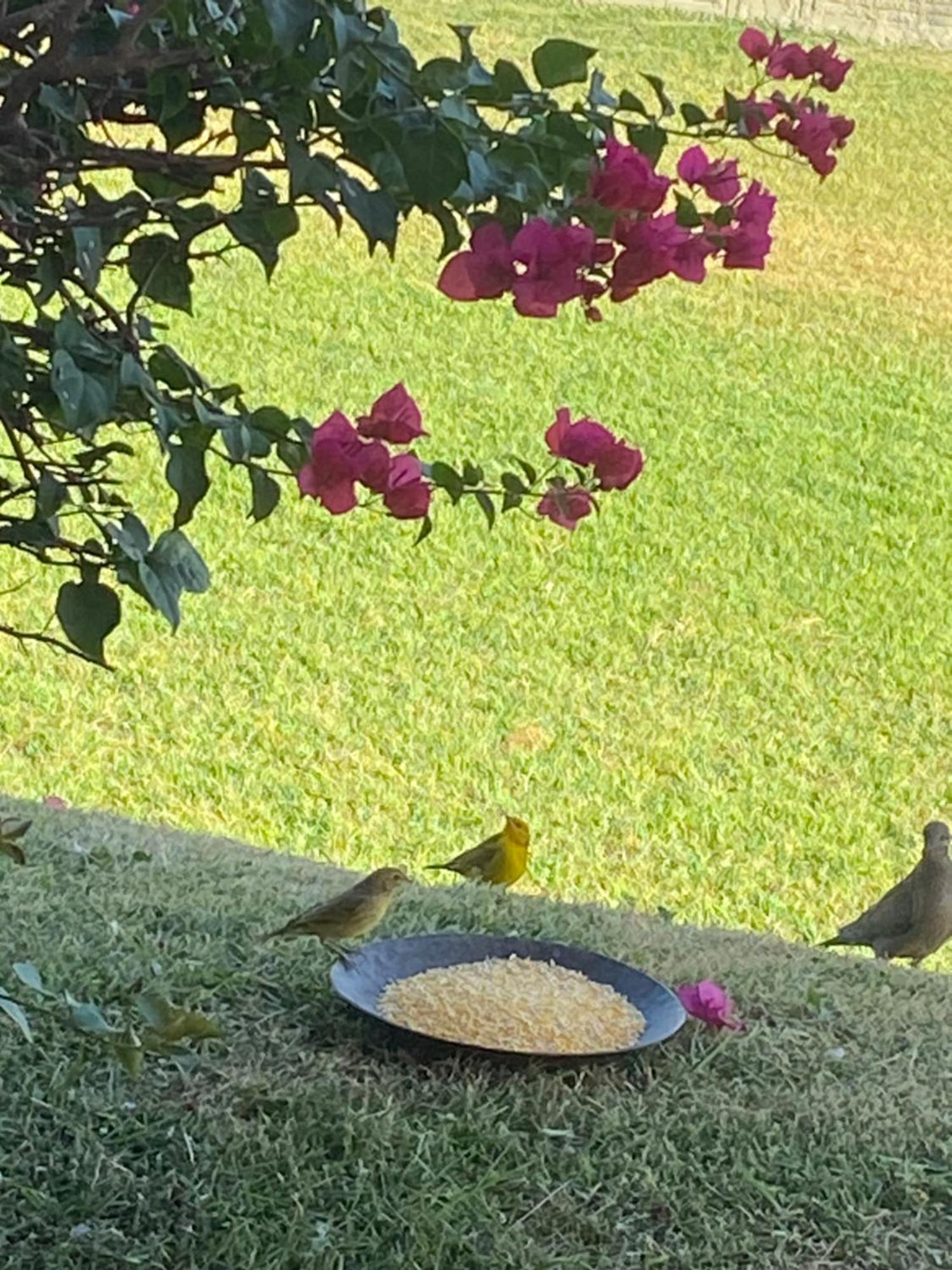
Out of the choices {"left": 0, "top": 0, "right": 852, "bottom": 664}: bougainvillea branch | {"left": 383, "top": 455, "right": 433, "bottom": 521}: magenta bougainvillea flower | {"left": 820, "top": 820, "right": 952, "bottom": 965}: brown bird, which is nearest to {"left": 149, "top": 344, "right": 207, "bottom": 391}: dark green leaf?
{"left": 0, "top": 0, "right": 852, "bottom": 664}: bougainvillea branch

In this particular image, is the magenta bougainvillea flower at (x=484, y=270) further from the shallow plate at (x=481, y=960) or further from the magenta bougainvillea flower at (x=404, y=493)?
the shallow plate at (x=481, y=960)

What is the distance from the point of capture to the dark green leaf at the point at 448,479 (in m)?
1.44

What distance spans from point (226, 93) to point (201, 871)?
5.67 feet

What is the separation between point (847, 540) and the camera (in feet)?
23.7

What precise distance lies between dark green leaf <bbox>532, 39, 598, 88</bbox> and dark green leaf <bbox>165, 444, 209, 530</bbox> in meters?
0.32

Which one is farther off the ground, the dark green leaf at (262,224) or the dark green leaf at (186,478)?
the dark green leaf at (262,224)

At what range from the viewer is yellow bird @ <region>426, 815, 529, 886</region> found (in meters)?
2.98

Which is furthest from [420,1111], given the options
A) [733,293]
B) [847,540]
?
[733,293]

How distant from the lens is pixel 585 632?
6.29 meters

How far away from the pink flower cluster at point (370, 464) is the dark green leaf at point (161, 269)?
288 millimetres

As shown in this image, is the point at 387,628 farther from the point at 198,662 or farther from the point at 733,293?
the point at 733,293

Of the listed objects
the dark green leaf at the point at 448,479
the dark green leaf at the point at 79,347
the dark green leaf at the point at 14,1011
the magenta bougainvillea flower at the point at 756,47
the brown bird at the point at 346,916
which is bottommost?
the brown bird at the point at 346,916

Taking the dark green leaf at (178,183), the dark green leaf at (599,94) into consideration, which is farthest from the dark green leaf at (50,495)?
the dark green leaf at (599,94)

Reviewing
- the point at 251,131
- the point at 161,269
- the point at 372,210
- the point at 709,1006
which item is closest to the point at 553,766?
the point at 709,1006
